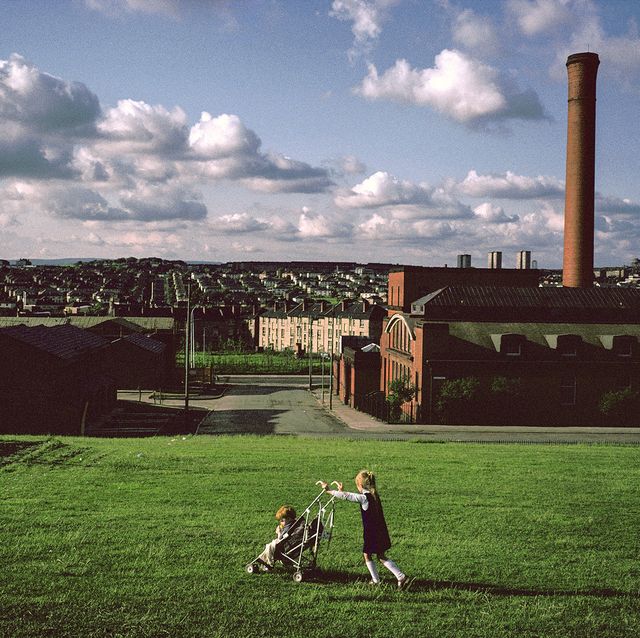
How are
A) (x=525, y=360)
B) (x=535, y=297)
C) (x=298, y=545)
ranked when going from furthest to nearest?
(x=535, y=297) < (x=525, y=360) < (x=298, y=545)

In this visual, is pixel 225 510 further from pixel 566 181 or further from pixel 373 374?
pixel 566 181

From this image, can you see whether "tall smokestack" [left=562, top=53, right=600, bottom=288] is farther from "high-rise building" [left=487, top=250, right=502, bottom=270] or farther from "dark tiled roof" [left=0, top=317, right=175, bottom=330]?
"dark tiled roof" [left=0, top=317, right=175, bottom=330]

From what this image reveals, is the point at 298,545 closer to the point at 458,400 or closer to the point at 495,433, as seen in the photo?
the point at 495,433

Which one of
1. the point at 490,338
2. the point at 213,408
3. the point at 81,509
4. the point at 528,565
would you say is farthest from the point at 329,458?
the point at 213,408

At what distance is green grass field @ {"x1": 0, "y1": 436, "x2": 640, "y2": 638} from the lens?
973cm

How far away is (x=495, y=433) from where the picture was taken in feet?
152

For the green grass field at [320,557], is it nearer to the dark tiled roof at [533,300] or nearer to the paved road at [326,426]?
the paved road at [326,426]

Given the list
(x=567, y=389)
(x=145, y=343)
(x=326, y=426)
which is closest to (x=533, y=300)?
(x=567, y=389)

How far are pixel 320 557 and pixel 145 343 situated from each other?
2344 inches

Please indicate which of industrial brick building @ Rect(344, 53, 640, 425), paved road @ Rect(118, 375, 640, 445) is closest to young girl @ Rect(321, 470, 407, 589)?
paved road @ Rect(118, 375, 640, 445)

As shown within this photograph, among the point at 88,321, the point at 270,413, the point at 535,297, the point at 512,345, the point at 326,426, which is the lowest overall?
the point at 270,413

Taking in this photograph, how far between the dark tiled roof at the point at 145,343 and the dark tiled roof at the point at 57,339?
11801 mm

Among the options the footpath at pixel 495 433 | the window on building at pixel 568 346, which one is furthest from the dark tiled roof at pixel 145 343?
the window on building at pixel 568 346

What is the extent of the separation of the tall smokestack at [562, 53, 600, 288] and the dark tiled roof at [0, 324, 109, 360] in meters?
39.2
